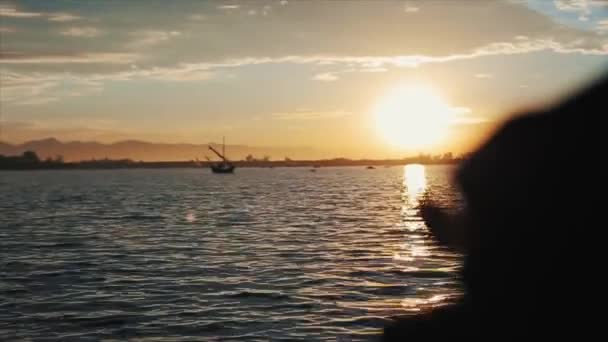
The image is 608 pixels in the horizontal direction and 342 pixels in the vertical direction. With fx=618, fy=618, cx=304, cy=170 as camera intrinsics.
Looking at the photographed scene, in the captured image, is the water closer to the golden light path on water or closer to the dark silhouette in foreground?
the golden light path on water

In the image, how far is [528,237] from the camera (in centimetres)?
3056

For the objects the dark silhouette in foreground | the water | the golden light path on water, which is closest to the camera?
the dark silhouette in foreground

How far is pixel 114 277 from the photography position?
29.1 meters

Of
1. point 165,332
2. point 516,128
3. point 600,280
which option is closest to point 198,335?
point 165,332

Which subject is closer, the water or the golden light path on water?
the water

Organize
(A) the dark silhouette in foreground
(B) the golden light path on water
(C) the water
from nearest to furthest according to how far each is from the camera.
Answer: (A) the dark silhouette in foreground < (C) the water < (B) the golden light path on water

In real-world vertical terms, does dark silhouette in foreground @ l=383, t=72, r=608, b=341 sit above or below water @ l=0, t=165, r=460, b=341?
above

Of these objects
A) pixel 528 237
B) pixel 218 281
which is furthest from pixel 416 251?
pixel 218 281

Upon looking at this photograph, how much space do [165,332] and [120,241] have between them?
85.7 ft

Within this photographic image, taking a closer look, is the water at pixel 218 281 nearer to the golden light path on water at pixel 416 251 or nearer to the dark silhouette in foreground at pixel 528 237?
the golden light path on water at pixel 416 251

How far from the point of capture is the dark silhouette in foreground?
731 inches

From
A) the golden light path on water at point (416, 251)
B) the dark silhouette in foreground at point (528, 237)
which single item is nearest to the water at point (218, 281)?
the golden light path on water at point (416, 251)

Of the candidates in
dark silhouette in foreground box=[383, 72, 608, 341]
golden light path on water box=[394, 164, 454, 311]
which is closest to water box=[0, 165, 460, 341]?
golden light path on water box=[394, 164, 454, 311]

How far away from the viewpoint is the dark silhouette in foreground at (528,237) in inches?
731
